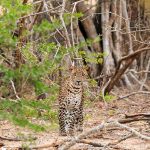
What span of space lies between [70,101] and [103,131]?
0.61m

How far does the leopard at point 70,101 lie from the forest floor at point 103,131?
0.20 metres

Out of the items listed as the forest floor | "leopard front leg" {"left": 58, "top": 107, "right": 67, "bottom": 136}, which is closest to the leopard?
"leopard front leg" {"left": 58, "top": 107, "right": 67, "bottom": 136}

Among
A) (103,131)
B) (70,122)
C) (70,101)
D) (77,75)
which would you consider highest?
(77,75)

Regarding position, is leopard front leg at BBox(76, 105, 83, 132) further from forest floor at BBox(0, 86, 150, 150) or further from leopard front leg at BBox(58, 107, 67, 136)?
forest floor at BBox(0, 86, 150, 150)

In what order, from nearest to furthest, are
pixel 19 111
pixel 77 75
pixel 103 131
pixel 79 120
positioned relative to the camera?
pixel 19 111
pixel 103 131
pixel 77 75
pixel 79 120

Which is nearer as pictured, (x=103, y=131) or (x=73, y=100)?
(x=103, y=131)

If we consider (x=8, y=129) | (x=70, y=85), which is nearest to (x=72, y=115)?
(x=70, y=85)

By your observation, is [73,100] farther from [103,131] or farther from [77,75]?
[103,131]

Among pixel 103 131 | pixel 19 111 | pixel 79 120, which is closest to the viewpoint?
pixel 19 111

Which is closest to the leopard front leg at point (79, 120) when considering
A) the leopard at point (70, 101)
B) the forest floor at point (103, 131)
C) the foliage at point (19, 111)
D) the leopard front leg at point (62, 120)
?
the leopard at point (70, 101)

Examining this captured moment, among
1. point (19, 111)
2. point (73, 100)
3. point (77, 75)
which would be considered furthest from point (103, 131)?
point (19, 111)

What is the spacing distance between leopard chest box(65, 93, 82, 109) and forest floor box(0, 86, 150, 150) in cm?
46

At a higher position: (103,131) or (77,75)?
(77,75)

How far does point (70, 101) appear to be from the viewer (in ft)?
26.7
